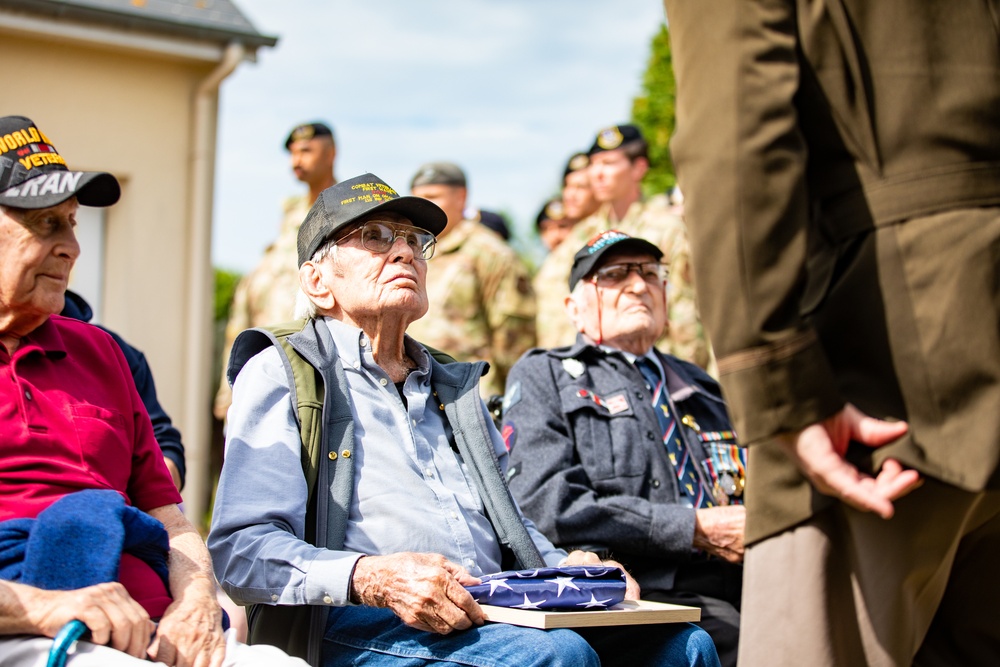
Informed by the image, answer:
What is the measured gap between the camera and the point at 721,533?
3.75 metres

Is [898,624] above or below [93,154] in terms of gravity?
below

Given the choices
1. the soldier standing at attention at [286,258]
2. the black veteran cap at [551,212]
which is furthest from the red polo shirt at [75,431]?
the black veteran cap at [551,212]

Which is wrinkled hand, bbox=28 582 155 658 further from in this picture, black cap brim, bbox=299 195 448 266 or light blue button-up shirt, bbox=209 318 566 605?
black cap brim, bbox=299 195 448 266

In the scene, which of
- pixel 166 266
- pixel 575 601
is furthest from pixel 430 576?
pixel 166 266

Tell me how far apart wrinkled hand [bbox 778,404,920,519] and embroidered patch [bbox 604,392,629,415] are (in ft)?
7.44

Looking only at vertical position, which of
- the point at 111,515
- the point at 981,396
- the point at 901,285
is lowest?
the point at 111,515

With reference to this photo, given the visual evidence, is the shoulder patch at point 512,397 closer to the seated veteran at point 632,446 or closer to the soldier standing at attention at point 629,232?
the seated veteran at point 632,446

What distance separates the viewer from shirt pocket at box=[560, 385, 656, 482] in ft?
13.0

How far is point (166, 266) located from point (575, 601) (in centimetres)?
685

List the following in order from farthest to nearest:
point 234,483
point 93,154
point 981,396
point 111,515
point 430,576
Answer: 1. point 93,154
2. point 234,483
3. point 430,576
4. point 111,515
5. point 981,396

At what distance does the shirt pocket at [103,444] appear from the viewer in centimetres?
267

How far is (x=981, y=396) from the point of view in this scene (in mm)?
1729

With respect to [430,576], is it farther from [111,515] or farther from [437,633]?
[111,515]

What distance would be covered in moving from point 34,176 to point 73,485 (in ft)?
2.57
